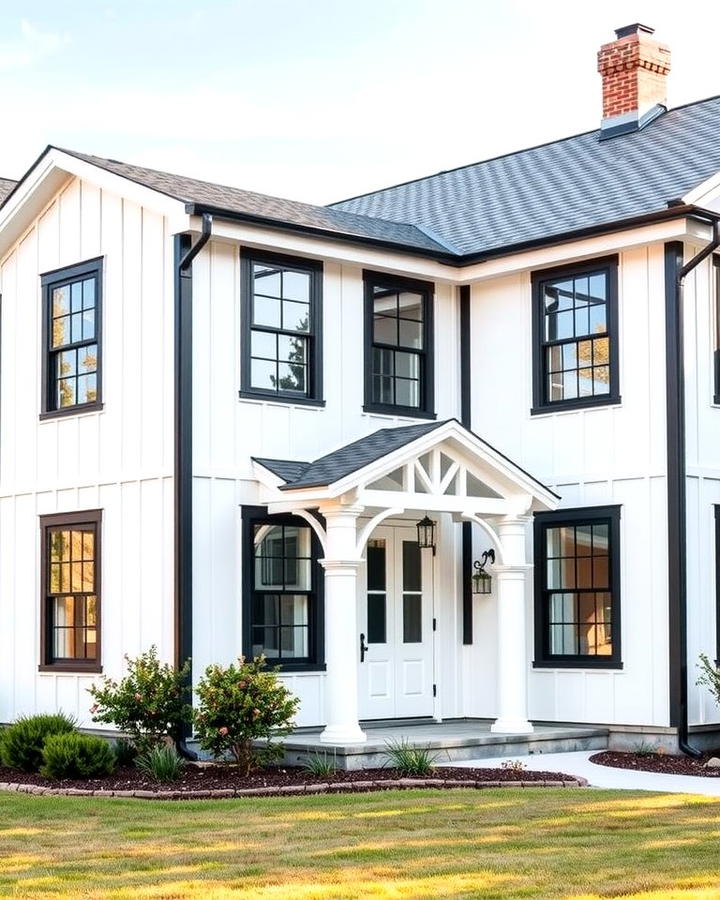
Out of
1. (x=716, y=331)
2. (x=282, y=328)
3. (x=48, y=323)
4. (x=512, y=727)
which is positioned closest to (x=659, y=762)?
(x=512, y=727)

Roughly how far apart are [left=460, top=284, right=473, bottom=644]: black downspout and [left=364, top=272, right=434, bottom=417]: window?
505 millimetres

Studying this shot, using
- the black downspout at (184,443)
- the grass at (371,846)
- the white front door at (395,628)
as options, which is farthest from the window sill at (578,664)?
the black downspout at (184,443)

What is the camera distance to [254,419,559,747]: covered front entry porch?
14992mm

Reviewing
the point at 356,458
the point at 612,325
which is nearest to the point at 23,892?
the point at 356,458

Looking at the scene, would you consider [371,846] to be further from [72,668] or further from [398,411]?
[398,411]

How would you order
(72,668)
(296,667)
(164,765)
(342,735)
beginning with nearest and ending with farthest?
(164,765), (342,735), (296,667), (72,668)

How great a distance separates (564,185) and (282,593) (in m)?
6.91

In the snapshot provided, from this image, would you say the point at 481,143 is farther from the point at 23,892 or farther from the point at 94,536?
the point at 23,892

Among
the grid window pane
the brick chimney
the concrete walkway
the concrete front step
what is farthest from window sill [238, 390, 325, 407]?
the brick chimney

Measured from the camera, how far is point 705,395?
16.9 m

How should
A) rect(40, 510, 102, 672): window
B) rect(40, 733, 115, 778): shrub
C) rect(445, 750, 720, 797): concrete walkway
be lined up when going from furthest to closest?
rect(40, 510, 102, 672): window
rect(40, 733, 115, 778): shrub
rect(445, 750, 720, 797): concrete walkway

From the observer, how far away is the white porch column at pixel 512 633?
16203 millimetres

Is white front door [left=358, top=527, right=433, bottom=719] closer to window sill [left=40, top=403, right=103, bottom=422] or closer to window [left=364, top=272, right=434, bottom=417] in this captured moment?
window [left=364, top=272, right=434, bottom=417]

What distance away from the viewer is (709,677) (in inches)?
640
